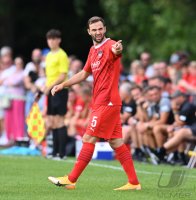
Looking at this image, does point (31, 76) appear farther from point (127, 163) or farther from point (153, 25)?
point (153, 25)

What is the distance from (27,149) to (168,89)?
120 inches

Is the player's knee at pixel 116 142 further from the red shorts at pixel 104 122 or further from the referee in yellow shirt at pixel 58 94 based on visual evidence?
the referee in yellow shirt at pixel 58 94

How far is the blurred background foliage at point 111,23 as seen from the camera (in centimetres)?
2728

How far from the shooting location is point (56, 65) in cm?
1703

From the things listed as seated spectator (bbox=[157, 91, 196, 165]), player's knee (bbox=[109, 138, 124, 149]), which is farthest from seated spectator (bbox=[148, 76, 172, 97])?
player's knee (bbox=[109, 138, 124, 149])

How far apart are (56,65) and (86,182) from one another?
15.1 ft

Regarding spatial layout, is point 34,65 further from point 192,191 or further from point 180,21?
point 192,191

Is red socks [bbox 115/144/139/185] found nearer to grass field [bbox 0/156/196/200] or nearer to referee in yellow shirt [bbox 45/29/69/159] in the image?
grass field [bbox 0/156/196/200]

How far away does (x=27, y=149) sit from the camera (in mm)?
19078

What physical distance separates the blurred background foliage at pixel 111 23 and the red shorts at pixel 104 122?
14.9 meters

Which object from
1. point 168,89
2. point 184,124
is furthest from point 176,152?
point 168,89

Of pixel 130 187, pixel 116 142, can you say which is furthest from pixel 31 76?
pixel 130 187

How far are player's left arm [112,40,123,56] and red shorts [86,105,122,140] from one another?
0.71 metres

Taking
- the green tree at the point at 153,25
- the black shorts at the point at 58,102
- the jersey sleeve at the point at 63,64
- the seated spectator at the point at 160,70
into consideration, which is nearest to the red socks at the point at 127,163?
the jersey sleeve at the point at 63,64
